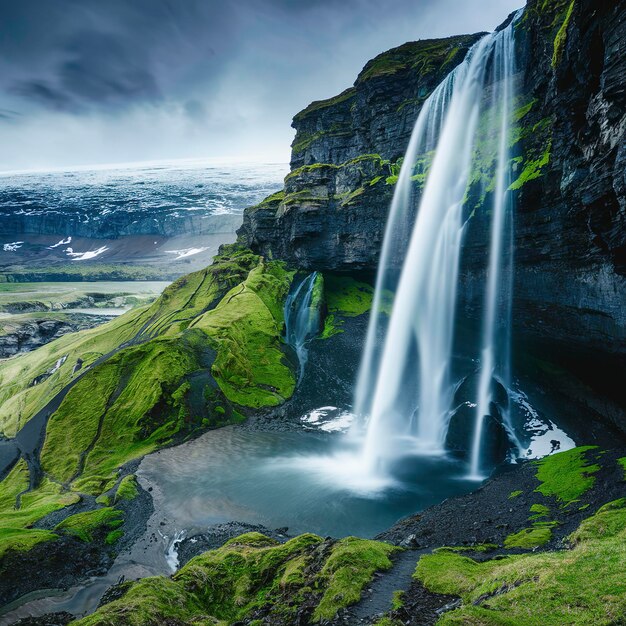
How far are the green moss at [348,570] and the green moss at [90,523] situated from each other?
1639 cm

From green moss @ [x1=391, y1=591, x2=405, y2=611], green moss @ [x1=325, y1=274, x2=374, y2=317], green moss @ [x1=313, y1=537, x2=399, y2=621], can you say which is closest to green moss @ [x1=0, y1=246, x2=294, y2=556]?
green moss @ [x1=325, y1=274, x2=374, y2=317]

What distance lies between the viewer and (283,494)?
28.2 meters

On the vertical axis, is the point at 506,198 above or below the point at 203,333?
above

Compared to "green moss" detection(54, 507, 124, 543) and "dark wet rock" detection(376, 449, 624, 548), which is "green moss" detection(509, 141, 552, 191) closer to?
"dark wet rock" detection(376, 449, 624, 548)

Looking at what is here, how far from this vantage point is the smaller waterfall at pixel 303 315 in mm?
61053

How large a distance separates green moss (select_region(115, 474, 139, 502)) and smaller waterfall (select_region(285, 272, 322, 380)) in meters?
28.9

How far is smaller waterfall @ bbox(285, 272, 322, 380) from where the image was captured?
61053mm

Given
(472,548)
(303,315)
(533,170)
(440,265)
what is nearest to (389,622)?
(472,548)

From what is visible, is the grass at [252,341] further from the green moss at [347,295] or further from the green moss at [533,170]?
the green moss at [533,170]

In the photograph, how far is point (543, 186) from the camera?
34.4 meters

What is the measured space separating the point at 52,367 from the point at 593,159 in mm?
80709

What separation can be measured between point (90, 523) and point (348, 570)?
62.1 feet

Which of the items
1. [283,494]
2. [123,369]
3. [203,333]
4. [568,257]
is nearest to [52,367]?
[123,369]

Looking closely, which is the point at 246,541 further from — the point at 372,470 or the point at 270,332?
the point at 270,332
